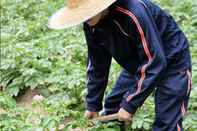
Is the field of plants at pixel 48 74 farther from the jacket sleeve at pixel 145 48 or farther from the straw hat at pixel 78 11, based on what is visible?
the straw hat at pixel 78 11

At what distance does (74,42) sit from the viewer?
5.82m

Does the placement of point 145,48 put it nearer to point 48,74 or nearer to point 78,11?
point 78,11

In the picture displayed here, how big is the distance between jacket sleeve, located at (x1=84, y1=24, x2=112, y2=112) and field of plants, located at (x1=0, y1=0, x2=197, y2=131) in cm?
19

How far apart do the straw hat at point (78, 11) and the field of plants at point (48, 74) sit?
1020mm

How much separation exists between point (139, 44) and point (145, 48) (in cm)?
7

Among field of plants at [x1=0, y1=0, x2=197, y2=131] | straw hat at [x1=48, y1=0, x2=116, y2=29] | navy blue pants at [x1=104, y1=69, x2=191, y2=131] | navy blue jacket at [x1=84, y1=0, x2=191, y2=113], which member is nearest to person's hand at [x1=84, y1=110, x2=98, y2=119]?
field of plants at [x1=0, y1=0, x2=197, y2=131]

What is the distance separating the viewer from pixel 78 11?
10.0 ft

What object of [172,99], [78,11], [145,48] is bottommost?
[172,99]

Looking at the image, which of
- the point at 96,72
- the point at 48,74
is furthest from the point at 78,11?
the point at 48,74

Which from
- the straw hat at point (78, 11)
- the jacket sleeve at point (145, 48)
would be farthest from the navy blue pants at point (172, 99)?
the straw hat at point (78, 11)

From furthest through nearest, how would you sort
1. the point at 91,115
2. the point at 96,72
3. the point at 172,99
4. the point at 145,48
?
the point at 91,115, the point at 96,72, the point at 172,99, the point at 145,48

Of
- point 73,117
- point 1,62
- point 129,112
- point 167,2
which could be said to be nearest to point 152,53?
point 129,112

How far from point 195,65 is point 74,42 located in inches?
64.2

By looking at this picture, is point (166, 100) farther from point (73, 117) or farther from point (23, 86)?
point (23, 86)
